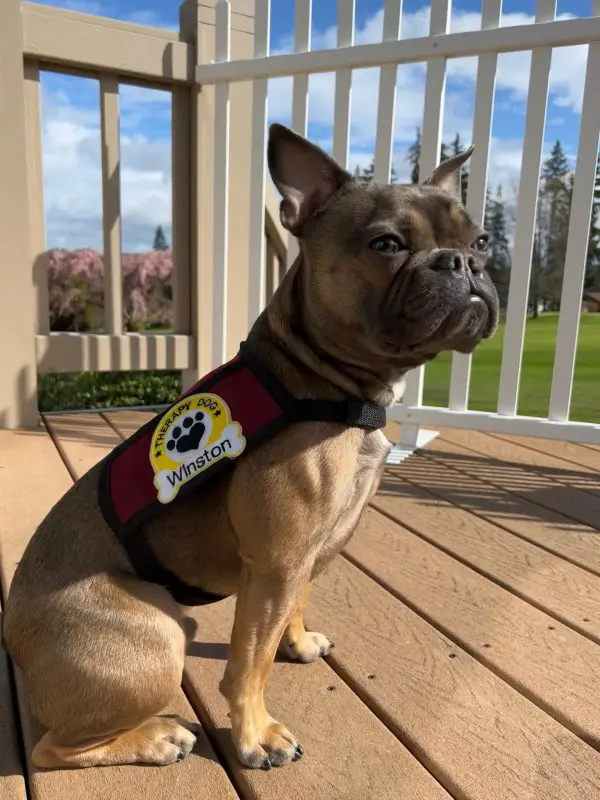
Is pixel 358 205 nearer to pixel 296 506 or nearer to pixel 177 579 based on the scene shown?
pixel 296 506

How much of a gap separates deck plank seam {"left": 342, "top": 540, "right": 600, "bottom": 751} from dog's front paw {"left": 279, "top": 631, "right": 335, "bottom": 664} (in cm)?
38

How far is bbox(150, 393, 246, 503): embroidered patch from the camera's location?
1.61 metres

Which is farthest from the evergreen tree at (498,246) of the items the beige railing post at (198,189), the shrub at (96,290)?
the shrub at (96,290)

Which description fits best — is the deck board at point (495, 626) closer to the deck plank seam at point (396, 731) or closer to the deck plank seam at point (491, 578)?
the deck plank seam at point (491, 578)

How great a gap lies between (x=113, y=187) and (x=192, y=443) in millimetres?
3283

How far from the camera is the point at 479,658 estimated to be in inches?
78.7

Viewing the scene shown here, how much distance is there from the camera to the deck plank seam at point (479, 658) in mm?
1706

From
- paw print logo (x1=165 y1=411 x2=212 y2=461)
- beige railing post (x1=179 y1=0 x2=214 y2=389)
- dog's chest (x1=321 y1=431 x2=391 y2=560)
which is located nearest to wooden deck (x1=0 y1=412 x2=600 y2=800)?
dog's chest (x1=321 y1=431 x2=391 y2=560)

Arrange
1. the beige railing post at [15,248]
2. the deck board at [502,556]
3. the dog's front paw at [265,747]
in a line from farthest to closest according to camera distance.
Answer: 1. the beige railing post at [15,248]
2. the deck board at [502,556]
3. the dog's front paw at [265,747]

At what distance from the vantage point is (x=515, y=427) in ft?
12.3

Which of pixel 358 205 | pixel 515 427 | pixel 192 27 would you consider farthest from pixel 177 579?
pixel 192 27

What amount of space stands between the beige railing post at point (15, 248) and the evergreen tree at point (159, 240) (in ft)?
6.85

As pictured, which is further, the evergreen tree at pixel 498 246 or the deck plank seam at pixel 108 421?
the evergreen tree at pixel 498 246

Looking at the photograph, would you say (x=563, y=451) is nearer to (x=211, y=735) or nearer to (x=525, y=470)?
(x=525, y=470)
